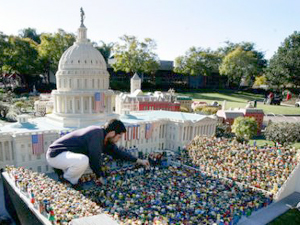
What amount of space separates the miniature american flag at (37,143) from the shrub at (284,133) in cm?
3124

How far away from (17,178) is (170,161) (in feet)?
53.6

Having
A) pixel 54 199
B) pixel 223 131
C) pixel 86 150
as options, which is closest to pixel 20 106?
pixel 223 131

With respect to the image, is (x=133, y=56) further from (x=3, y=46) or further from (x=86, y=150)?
(x=86, y=150)

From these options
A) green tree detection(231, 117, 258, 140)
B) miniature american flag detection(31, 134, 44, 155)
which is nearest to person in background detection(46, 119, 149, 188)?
miniature american flag detection(31, 134, 44, 155)

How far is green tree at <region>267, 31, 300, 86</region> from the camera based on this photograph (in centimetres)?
6300

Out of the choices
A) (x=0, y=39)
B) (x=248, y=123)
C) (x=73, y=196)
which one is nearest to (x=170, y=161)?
(x=73, y=196)

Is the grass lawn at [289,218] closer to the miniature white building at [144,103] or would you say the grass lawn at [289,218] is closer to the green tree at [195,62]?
the miniature white building at [144,103]

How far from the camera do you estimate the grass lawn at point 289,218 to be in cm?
1868

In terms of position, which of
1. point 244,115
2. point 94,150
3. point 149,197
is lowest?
point 149,197

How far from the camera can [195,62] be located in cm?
8444

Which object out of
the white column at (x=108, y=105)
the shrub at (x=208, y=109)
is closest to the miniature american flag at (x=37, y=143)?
the white column at (x=108, y=105)

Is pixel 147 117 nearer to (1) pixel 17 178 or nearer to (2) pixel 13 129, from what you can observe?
(2) pixel 13 129

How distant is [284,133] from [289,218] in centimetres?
1675

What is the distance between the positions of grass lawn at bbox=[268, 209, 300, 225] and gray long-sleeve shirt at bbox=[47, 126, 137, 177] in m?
14.7
